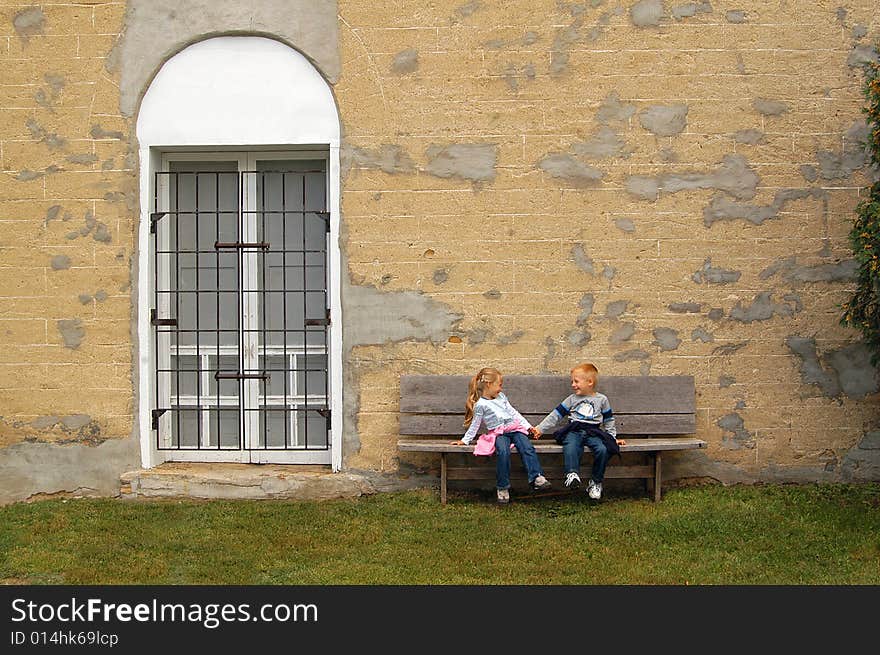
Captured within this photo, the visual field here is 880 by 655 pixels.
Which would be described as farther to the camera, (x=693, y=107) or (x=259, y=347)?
(x=259, y=347)

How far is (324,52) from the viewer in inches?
283

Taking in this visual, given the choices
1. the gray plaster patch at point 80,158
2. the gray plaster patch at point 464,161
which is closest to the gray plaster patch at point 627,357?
the gray plaster patch at point 464,161

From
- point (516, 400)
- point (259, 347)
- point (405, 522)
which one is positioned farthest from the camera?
point (259, 347)

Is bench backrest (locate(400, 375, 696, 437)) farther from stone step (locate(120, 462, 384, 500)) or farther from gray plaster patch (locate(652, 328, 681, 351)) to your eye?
stone step (locate(120, 462, 384, 500))

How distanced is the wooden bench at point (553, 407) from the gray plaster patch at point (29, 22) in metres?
3.51

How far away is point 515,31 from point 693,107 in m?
1.30

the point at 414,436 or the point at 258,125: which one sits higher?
the point at 258,125

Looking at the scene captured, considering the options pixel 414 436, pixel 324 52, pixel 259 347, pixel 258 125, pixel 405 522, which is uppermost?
pixel 324 52

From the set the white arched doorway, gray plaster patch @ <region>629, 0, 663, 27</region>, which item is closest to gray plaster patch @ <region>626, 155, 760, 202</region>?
gray plaster patch @ <region>629, 0, 663, 27</region>

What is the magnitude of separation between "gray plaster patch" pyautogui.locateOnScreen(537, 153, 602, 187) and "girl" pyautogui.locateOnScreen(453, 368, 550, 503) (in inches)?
55.3

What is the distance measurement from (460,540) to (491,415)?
955 mm

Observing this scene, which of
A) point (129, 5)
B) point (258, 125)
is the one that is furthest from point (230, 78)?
point (129, 5)

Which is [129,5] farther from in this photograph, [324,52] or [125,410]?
[125,410]

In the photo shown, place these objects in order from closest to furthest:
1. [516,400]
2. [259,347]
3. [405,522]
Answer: [405,522] → [516,400] → [259,347]
